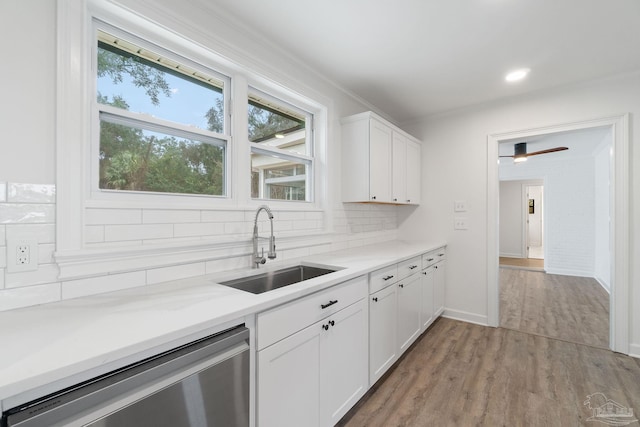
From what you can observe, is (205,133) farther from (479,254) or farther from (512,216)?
(512,216)

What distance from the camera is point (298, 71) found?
237 centimetres

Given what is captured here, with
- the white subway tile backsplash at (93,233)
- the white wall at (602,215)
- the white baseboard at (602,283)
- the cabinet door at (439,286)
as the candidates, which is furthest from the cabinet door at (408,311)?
the white baseboard at (602,283)

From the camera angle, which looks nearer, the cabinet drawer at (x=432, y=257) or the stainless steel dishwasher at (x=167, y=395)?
the stainless steel dishwasher at (x=167, y=395)

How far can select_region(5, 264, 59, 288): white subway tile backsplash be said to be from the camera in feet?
3.58

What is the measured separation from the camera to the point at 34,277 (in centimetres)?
114

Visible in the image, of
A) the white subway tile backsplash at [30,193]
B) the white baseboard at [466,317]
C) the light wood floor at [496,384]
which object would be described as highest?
the white subway tile backsplash at [30,193]

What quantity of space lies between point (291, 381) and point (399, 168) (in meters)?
2.49

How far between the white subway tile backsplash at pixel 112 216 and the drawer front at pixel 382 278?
146 centimetres

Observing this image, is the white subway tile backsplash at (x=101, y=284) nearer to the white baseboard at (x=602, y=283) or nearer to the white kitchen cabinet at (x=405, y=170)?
the white kitchen cabinet at (x=405, y=170)

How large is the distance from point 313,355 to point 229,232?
0.93m

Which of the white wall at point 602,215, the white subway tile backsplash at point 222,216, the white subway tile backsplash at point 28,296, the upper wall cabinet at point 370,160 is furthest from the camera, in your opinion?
the white wall at point 602,215

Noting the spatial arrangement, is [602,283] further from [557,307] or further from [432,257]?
[432,257]

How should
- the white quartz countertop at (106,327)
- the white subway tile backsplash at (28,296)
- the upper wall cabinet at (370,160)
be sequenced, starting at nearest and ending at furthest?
the white quartz countertop at (106,327)
the white subway tile backsplash at (28,296)
the upper wall cabinet at (370,160)

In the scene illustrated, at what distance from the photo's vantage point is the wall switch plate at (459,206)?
11.0ft
